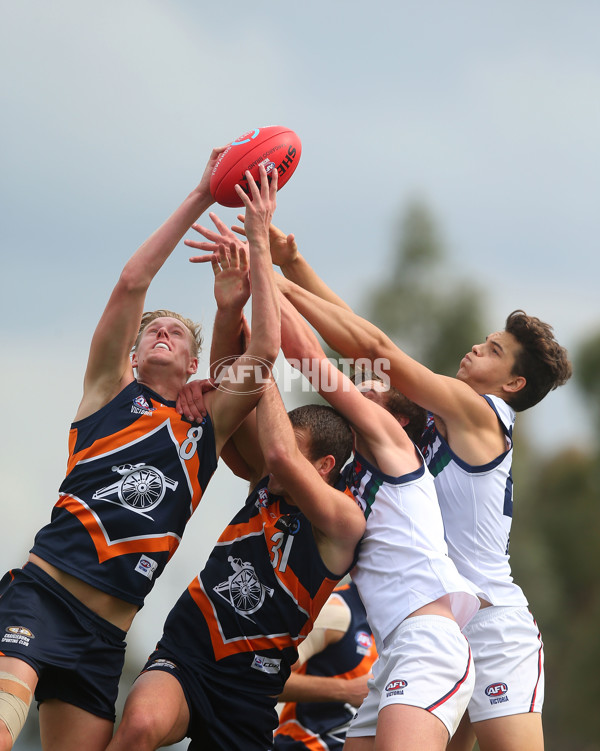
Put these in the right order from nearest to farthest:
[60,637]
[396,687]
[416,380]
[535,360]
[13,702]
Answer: [13,702], [396,687], [60,637], [416,380], [535,360]

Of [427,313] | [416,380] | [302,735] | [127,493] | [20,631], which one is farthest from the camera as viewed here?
[427,313]

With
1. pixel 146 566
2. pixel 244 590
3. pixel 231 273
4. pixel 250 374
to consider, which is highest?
pixel 231 273

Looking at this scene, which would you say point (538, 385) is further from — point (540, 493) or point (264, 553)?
point (540, 493)

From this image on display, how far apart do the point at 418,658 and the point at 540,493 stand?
27.7 metres

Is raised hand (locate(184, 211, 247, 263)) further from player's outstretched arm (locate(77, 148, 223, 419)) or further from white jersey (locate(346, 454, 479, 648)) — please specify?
white jersey (locate(346, 454, 479, 648))

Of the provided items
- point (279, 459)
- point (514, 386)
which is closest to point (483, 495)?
point (514, 386)

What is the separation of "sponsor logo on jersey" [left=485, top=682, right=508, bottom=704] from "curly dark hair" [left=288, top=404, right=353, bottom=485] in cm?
147

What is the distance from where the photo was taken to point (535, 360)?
5805 millimetres

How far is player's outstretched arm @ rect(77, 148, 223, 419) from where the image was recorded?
4809 mm

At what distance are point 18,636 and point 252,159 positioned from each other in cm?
282

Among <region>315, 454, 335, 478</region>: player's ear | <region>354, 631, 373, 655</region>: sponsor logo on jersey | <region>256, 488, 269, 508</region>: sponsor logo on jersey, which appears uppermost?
<region>315, 454, 335, 478</region>: player's ear

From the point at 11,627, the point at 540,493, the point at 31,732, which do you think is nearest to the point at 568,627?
the point at 540,493

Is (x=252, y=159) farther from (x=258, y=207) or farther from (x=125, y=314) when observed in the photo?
(x=125, y=314)

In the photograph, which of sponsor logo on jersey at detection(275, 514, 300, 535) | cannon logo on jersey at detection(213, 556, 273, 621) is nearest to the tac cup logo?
sponsor logo on jersey at detection(275, 514, 300, 535)
